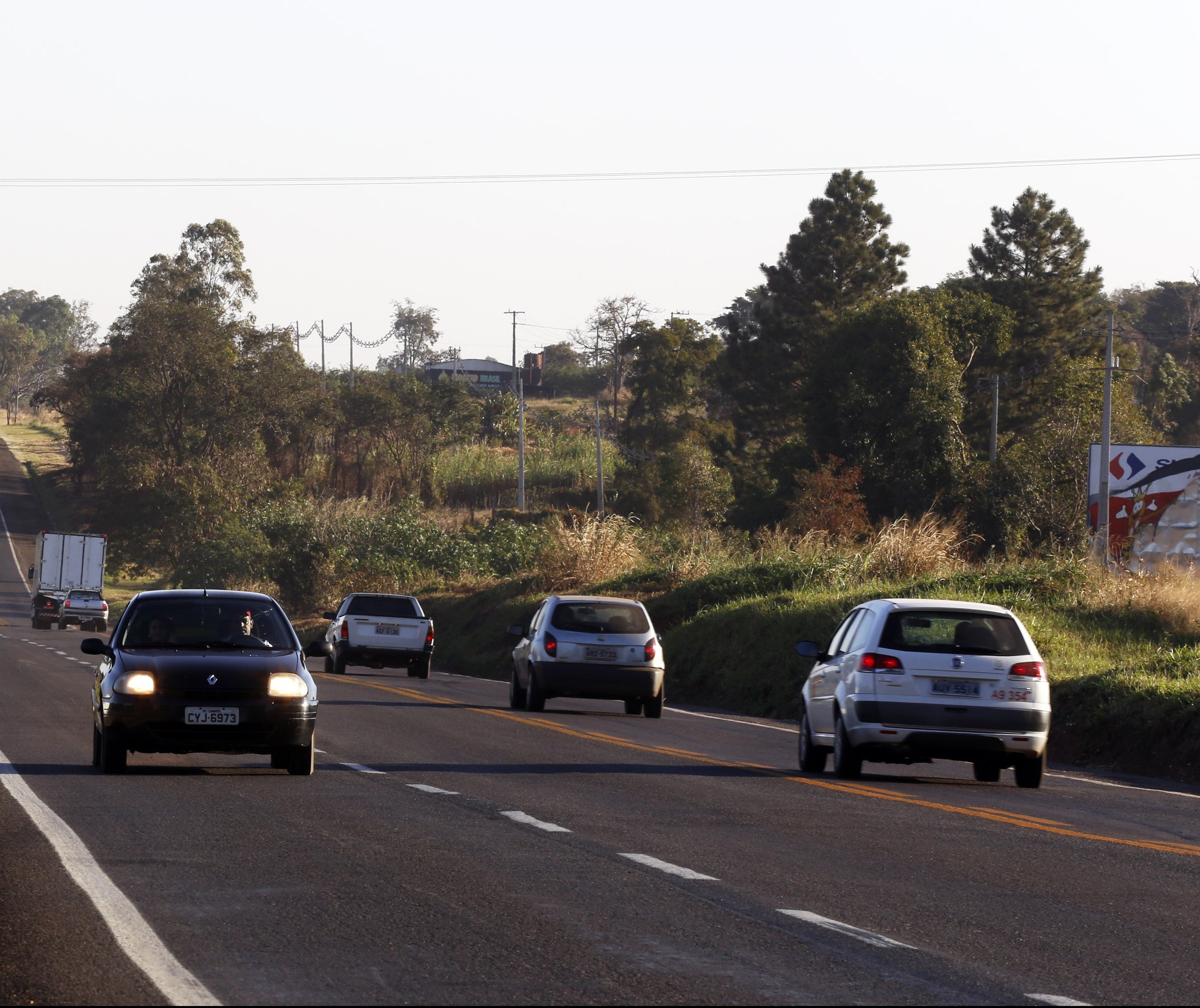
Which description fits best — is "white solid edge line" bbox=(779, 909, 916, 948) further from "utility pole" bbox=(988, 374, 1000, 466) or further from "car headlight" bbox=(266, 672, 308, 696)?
"utility pole" bbox=(988, 374, 1000, 466)

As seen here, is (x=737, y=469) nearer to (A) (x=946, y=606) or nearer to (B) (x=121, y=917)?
(A) (x=946, y=606)

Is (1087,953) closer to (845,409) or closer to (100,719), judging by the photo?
(100,719)

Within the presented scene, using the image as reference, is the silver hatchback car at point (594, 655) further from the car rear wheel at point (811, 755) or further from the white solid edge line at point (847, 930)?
the white solid edge line at point (847, 930)

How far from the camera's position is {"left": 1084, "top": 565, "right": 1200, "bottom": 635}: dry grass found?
25953mm

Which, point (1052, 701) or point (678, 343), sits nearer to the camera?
point (1052, 701)

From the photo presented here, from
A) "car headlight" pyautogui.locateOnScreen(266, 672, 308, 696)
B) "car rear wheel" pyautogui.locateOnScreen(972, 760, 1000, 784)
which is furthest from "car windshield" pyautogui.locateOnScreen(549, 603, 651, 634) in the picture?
"car headlight" pyautogui.locateOnScreen(266, 672, 308, 696)

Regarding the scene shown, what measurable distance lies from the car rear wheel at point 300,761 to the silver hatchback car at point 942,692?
4.63m

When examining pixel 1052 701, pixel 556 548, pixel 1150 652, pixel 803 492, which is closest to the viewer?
pixel 1052 701

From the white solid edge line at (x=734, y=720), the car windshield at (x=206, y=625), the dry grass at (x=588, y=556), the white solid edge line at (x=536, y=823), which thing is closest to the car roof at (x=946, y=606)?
→ the white solid edge line at (x=536, y=823)

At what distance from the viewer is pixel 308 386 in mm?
92062

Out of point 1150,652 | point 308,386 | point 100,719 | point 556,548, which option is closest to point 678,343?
point 308,386

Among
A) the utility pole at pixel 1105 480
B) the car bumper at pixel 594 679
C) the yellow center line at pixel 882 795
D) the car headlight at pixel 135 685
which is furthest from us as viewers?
the utility pole at pixel 1105 480

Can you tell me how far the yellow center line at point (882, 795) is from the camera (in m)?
11.5

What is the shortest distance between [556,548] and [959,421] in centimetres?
2003
